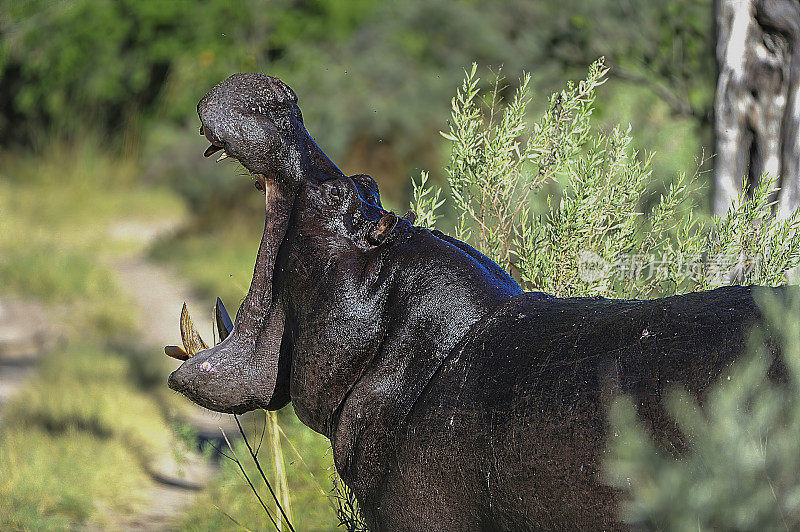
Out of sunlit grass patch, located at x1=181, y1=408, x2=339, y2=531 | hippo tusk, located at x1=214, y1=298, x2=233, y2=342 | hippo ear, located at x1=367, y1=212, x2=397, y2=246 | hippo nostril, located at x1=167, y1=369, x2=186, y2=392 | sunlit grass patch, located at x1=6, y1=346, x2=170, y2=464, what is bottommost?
sunlit grass patch, located at x1=181, y1=408, x2=339, y2=531

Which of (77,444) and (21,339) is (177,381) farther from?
(21,339)

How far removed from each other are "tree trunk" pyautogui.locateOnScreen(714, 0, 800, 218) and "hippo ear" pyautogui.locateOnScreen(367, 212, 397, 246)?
7.79 ft

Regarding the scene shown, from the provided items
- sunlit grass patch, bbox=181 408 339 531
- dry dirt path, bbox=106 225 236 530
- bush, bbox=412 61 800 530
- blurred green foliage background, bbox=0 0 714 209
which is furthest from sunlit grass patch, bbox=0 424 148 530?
blurred green foliage background, bbox=0 0 714 209

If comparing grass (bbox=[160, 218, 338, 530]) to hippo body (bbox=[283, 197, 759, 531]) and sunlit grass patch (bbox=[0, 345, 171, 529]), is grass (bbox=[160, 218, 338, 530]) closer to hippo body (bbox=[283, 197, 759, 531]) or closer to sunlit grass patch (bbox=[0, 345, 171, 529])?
sunlit grass patch (bbox=[0, 345, 171, 529])

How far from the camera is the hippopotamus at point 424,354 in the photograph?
116 cm

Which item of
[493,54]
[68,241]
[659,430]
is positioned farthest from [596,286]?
[493,54]

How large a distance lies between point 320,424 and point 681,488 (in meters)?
0.57

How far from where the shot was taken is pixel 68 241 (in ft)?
32.6

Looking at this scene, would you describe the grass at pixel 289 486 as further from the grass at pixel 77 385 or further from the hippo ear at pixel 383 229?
the hippo ear at pixel 383 229

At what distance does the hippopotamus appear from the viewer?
1.16 meters

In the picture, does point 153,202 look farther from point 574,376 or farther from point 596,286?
point 574,376

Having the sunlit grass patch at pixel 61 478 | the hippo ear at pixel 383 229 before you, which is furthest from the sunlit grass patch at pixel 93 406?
the hippo ear at pixel 383 229

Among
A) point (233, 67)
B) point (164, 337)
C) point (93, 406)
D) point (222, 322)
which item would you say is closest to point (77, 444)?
point (93, 406)

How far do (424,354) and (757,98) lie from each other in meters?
2.69
